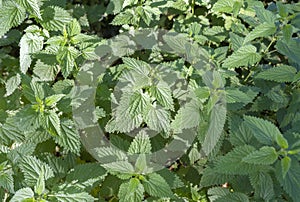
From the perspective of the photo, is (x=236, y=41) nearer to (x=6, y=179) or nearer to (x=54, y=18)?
(x=54, y=18)

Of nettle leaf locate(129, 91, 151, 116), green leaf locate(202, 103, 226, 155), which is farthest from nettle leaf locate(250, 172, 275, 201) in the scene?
nettle leaf locate(129, 91, 151, 116)

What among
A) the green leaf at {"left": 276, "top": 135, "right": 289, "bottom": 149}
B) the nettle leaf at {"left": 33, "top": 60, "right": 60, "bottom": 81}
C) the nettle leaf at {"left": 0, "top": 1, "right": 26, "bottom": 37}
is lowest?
the green leaf at {"left": 276, "top": 135, "right": 289, "bottom": 149}

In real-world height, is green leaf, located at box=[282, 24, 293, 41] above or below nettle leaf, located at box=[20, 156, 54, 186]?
above

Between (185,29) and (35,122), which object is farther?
(185,29)

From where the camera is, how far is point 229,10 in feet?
8.34

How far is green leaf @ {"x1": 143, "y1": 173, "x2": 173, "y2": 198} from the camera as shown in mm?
1950

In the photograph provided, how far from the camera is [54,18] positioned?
2.34 meters

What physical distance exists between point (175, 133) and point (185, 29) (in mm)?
806

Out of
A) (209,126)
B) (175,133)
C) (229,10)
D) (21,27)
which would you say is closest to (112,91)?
(175,133)

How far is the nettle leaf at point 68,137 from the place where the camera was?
6.82 feet

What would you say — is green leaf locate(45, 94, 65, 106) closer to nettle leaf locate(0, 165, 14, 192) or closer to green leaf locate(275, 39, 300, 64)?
nettle leaf locate(0, 165, 14, 192)

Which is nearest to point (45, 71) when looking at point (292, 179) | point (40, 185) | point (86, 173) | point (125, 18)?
point (125, 18)

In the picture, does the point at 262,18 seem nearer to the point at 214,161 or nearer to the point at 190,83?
the point at 190,83

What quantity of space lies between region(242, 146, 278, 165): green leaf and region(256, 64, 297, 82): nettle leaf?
54 centimetres
